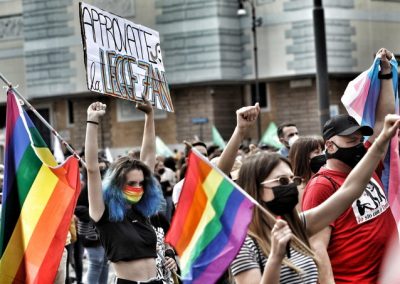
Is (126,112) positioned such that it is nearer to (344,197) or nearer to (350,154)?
(350,154)

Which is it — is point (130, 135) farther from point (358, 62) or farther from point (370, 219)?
point (370, 219)

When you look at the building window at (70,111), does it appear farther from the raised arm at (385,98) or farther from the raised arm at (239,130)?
the raised arm at (239,130)

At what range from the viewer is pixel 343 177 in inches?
238

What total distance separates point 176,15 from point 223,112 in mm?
3495

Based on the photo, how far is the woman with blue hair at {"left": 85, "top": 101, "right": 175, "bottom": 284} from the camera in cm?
675

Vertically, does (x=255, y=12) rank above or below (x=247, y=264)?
above

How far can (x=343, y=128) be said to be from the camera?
6062 mm

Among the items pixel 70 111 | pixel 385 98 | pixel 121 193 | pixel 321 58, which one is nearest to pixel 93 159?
pixel 121 193

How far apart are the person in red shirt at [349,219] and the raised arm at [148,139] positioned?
5.95ft

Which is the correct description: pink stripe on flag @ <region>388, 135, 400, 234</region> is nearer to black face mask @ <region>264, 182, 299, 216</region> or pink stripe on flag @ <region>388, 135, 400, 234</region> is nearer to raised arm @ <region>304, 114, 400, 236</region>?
raised arm @ <region>304, 114, 400, 236</region>

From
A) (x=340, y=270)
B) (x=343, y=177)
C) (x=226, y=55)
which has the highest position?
(x=226, y=55)

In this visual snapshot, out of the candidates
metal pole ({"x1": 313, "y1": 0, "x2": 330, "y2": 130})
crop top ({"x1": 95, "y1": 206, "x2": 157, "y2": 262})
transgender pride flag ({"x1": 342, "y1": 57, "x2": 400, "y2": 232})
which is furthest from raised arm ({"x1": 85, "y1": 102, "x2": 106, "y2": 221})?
metal pole ({"x1": 313, "y1": 0, "x2": 330, "y2": 130})

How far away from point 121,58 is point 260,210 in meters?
2.85

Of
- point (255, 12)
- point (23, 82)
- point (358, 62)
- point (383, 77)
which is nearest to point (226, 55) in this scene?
point (255, 12)
